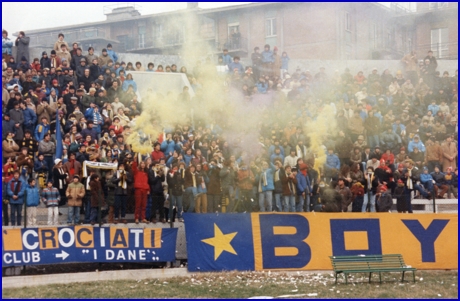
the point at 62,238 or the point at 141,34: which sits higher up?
the point at 141,34

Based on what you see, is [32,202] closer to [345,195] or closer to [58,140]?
[58,140]

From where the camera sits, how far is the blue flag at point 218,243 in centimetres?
1831

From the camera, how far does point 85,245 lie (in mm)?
17828

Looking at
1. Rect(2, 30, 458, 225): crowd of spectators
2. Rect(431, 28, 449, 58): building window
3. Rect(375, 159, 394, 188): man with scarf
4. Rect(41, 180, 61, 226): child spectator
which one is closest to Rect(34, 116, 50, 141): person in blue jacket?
Rect(2, 30, 458, 225): crowd of spectators

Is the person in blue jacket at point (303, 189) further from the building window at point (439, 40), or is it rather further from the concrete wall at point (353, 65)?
the building window at point (439, 40)

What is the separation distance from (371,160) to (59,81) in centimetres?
897

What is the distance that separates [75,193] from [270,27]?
1680 centimetres

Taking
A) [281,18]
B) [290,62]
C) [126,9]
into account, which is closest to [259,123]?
[290,62]

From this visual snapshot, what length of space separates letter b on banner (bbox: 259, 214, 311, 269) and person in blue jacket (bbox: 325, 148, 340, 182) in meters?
2.71

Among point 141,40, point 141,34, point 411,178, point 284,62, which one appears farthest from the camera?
point 141,34

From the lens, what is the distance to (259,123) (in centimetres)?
2366

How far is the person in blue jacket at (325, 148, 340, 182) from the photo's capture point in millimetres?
21406

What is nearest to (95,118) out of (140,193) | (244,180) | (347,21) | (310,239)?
(140,193)

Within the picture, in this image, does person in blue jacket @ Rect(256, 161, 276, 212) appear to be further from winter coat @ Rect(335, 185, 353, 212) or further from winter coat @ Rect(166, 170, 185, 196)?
winter coat @ Rect(166, 170, 185, 196)
